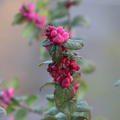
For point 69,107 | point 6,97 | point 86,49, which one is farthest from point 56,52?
point 86,49

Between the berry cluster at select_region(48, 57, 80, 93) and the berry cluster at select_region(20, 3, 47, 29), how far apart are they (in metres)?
0.62

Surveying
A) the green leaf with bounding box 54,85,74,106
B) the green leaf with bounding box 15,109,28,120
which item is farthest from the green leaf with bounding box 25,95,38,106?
the green leaf with bounding box 54,85,74,106

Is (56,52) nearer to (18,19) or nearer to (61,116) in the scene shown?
(61,116)

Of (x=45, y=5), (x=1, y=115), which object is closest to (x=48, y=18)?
(x=45, y=5)

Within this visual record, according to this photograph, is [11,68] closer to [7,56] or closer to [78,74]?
[7,56]

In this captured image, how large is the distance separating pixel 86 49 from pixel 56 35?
7.50 ft

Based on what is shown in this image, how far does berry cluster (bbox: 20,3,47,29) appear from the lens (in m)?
1.34

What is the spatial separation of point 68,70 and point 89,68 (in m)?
0.66

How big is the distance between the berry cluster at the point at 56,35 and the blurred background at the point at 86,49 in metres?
2.16

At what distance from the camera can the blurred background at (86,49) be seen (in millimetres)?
2959

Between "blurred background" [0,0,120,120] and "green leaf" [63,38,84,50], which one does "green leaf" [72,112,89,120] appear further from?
"blurred background" [0,0,120,120]

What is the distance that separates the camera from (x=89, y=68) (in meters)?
1.40

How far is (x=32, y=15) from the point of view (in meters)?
1.35

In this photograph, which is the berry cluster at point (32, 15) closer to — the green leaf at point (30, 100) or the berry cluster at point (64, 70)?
the green leaf at point (30, 100)
